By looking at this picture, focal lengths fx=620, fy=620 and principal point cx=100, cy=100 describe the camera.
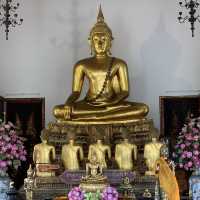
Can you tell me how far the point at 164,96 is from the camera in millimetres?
7965

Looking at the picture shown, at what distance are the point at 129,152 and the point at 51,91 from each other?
6.49 feet

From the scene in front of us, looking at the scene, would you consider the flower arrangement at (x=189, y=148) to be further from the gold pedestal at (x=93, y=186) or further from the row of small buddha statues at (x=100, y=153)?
the gold pedestal at (x=93, y=186)

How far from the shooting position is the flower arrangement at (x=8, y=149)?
6.63m

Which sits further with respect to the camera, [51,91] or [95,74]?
[51,91]

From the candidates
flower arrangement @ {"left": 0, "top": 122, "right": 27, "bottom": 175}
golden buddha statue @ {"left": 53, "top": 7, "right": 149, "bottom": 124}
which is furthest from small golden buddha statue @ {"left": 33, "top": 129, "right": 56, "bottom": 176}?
golden buddha statue @ {"left": 53, "top": 7, "right": 149, "bottom": 124}

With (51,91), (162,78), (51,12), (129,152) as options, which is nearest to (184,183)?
(129,152)

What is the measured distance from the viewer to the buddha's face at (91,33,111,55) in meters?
7.58

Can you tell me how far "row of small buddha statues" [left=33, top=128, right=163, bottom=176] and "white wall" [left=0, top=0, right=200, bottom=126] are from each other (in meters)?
1.46

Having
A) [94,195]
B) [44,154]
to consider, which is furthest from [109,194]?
[44,154]

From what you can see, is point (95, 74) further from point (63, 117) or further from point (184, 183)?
point (184, 183)

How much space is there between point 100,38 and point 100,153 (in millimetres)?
1628

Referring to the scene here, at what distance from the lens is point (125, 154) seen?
6637 mm

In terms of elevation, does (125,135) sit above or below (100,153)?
above

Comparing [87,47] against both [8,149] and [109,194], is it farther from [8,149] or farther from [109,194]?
[109,194]
